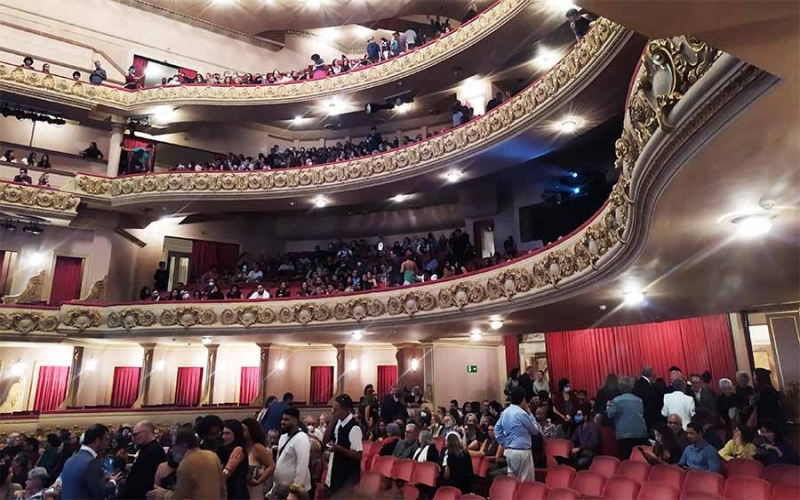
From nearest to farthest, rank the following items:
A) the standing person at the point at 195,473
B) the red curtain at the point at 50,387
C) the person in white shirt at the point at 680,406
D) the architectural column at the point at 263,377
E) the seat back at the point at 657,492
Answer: the standing person at the point at 195,473, the seat back at the point at 657,492, the person in white shirt at the point at 680,406, the red curtain at the point at 50,387, the architectural column at the point at 263,377

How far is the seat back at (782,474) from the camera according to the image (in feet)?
15.0

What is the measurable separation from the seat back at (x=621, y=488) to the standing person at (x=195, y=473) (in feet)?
11.3

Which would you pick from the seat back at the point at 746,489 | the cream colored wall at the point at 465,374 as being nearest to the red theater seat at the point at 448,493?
the seat back at the point at 746,489

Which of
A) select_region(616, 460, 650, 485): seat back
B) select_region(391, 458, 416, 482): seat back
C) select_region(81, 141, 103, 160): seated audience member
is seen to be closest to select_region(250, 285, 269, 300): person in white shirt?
select_region(81, 141, 103, 160): seated audience member

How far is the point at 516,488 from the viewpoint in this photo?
16.1 ft

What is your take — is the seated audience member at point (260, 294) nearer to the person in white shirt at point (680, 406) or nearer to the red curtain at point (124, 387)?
the red curtain at point (124, 387)

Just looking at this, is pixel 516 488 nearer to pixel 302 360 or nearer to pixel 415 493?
pixel 415 493

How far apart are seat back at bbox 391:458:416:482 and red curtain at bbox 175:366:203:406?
42.6 feet

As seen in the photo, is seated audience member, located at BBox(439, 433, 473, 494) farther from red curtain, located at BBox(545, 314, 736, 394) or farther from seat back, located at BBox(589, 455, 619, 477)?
red curtain, located at BBox(545, 314, 736, 394)

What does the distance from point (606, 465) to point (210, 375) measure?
13.4 metres

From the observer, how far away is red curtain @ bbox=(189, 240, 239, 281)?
19578 mm

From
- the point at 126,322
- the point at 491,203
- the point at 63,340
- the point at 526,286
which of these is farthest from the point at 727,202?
the point at 63,340

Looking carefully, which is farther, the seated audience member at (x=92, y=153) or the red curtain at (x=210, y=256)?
the red curtain at (x=210, y=256)

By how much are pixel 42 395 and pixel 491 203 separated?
578 inches
